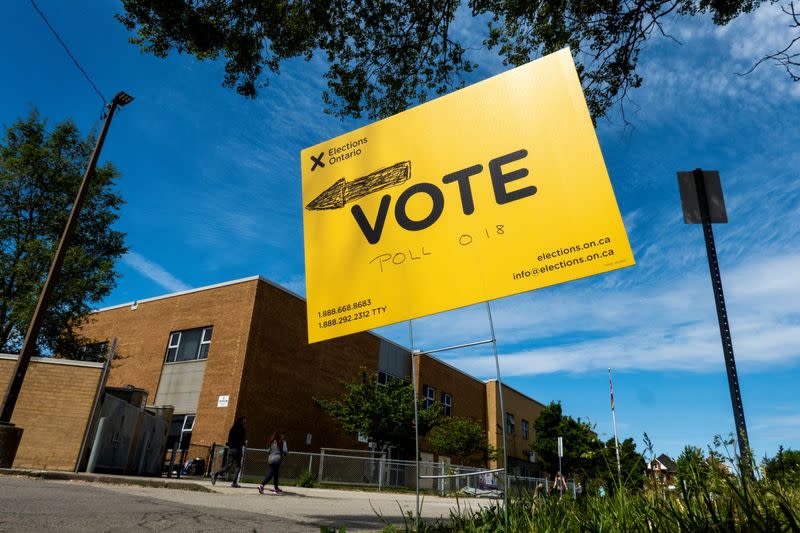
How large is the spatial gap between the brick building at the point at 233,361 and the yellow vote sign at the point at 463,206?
1776cm

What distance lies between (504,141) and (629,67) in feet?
18.7

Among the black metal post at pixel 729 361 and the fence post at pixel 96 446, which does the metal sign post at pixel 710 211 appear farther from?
the fence post at pixel 96 446

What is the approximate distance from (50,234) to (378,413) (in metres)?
17.0

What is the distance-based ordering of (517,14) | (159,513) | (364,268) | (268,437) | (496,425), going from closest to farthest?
(364,268)
(159,513)
(517,14)
(268,437)
(496,425)

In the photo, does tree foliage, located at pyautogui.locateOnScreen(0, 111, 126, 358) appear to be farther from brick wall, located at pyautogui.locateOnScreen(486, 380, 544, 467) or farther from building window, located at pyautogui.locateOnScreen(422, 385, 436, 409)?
brick wall, located at pyautogui.locateOnScreen(486, 380, 544, 467)

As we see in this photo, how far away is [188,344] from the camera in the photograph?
23453mm

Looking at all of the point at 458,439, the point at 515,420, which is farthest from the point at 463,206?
the point at 515,420

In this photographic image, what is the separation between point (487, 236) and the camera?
3.67 meters

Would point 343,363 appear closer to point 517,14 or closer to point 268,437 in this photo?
point 268,437

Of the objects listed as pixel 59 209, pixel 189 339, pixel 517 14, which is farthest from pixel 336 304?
pixel 59 209

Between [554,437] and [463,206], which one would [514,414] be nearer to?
[554,437]

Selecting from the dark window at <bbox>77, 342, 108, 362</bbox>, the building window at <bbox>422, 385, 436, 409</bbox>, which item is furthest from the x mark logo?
the building window at <bbox>422, 385, 436, 409</bbox>

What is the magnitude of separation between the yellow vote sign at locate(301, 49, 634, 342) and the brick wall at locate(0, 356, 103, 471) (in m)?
11.6

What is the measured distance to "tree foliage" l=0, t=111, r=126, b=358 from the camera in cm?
2075
